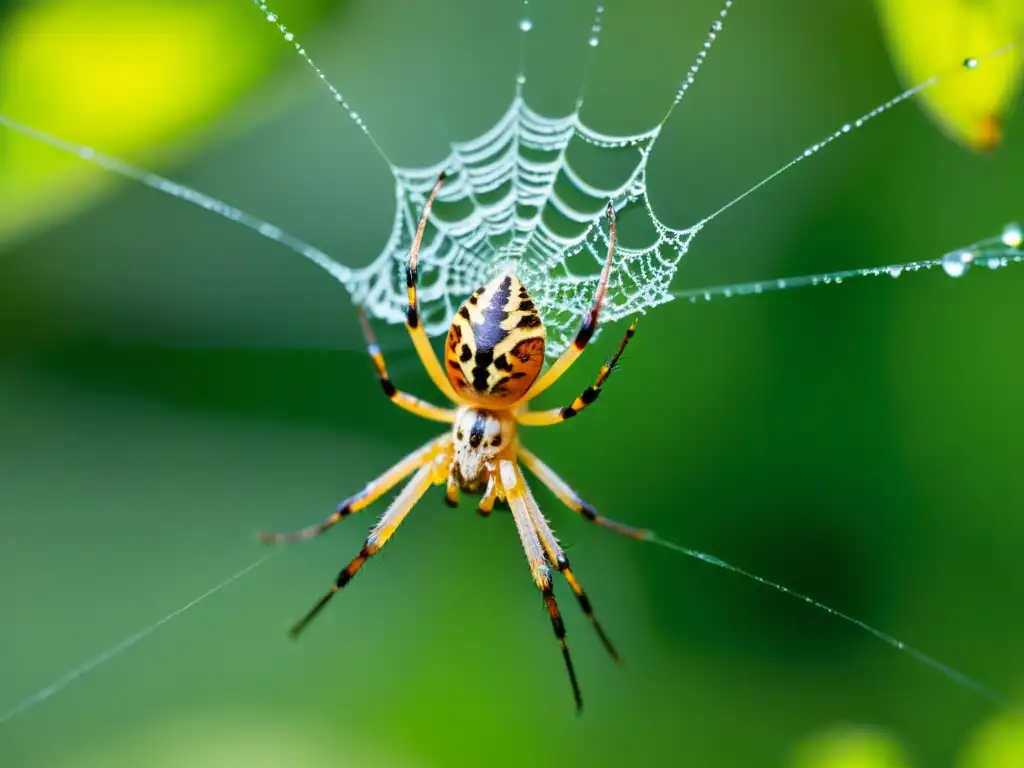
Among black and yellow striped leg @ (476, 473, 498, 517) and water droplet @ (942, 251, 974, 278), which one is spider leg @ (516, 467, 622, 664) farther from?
water droplet @ (942, 251, 974, 278)

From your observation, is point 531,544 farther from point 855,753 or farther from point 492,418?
point 855,753

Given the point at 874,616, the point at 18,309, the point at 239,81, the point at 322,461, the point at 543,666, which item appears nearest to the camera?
the point at 239,81

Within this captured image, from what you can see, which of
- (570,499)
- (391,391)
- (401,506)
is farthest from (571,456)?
(391,391)

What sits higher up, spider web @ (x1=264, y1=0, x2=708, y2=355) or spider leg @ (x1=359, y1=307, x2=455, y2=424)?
spider web @ (x1=264, y1=0, x2=708, y2=355)

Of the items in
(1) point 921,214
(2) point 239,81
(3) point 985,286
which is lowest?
(3) point 985,286

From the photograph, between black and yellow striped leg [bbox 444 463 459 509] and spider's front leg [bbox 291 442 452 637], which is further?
black and yellow striped leg [bbox 444 463 459 509]

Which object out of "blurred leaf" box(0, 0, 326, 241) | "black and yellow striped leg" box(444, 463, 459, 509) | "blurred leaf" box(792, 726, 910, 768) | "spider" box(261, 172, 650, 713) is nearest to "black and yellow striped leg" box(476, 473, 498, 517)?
"spider" box(261, 172, 650, 713)

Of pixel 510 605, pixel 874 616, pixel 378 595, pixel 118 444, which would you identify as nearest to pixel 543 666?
pixel 510 605

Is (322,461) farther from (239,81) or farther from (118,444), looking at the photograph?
(239,81)
